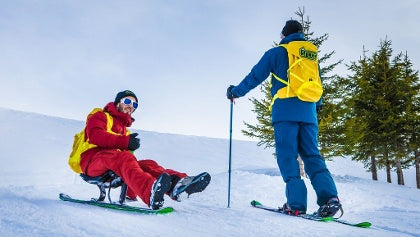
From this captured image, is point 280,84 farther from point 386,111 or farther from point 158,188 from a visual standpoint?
point 386,111

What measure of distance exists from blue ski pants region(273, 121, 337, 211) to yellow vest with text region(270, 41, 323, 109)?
0.32 m

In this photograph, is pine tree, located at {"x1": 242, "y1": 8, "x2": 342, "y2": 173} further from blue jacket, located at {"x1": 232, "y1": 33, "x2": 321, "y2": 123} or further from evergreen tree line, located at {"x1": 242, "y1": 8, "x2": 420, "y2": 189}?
blue jacket, located at {"x1": 232, "y1": 33, "x2": 321, "y2": 123}

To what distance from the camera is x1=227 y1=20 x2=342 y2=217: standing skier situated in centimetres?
340

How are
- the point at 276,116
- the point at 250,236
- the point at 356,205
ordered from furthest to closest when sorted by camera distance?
1. the point at 356,205
2. the point at 276,116
3. the point at 250,236

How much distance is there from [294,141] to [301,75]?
A: 2.39ft

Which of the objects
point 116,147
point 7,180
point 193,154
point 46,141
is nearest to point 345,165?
point 193,154

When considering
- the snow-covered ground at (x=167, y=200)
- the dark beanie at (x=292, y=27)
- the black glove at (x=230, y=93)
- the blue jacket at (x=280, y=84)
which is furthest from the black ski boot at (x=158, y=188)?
the dark beanie at (x=292, y=27)

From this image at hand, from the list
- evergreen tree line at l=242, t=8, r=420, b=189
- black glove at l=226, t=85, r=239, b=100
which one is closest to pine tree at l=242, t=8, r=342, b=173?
evergreen tree line at l=242, t=8, r=420, b=189

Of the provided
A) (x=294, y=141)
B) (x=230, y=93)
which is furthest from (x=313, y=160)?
(x=230, y=93)

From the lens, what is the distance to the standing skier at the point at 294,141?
11.2 ft

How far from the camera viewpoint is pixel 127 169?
8.97 ft

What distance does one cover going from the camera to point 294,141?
11.5 feet

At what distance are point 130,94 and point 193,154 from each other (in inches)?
543

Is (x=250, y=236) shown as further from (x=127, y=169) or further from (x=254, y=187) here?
(x=254, y=187)
